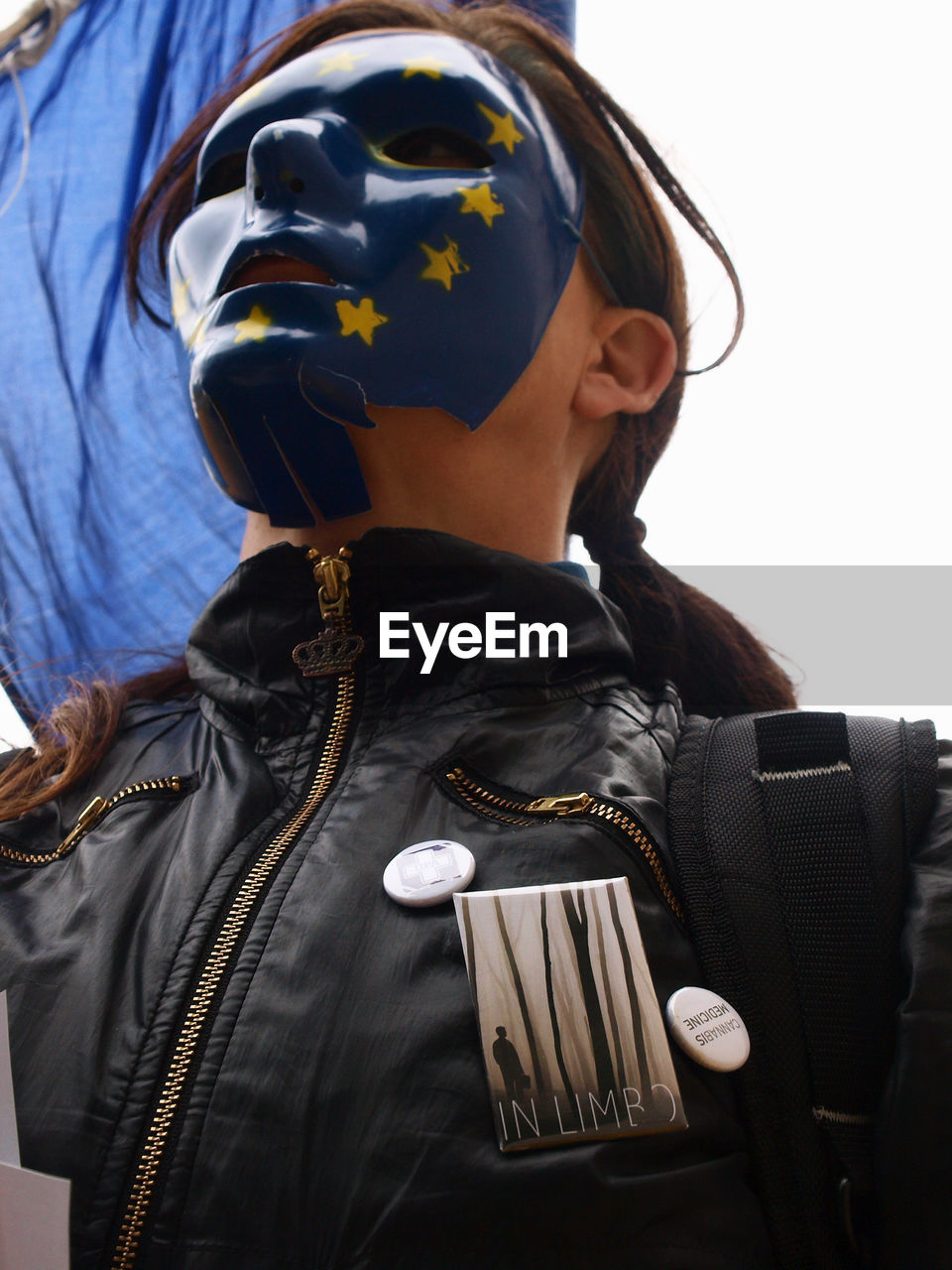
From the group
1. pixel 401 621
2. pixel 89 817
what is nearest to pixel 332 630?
pixel 401 621

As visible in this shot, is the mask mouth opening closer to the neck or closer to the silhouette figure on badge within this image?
the neck

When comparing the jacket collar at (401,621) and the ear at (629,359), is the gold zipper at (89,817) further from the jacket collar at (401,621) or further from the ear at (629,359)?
the ear at (629,359)

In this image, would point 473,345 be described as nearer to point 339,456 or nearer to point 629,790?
point 339,456

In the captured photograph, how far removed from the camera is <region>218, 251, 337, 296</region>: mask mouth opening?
3.16 ft

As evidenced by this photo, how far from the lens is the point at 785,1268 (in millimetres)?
604

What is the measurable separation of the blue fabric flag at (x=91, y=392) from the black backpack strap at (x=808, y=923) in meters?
0.98

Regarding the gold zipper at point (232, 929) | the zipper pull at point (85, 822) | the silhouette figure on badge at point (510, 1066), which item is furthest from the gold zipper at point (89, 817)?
the silhouette figure on badge at point (510, 1066)

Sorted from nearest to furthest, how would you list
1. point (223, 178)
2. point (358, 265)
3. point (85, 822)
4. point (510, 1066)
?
point (510, 1066), point (85, 822), point (358, 265), point (223, 178)

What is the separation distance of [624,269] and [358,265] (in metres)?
0.41

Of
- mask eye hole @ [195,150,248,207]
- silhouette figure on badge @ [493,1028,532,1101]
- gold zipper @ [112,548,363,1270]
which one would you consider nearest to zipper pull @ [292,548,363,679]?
gold zipper @ [112,548,363,1270]

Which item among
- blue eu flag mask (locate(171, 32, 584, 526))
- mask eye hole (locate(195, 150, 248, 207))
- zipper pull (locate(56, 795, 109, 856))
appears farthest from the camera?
mask eye hole (locate(195, 150, 248, 207))

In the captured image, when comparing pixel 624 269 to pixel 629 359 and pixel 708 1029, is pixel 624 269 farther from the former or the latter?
pixel 708 1029

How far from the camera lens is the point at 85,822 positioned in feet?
2.79

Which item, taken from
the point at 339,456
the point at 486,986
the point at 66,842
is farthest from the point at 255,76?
the point at 486,986
